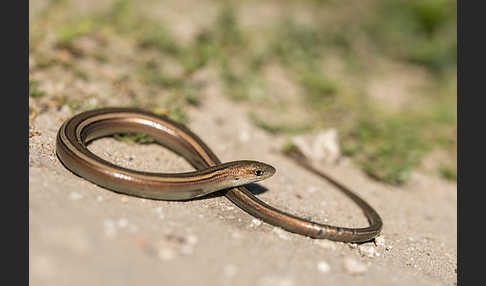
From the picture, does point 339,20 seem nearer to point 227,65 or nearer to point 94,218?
point 227,65

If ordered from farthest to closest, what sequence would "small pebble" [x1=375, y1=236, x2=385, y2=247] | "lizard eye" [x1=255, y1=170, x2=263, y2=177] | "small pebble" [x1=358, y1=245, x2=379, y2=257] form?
"lizard eye" [x1=255, y1=170, x2=263, y2=177] < "small pebble" [x1=375, y1=236, x2=385, y2=247] < "small pebble" [x1=358, y1=245, x2=379, y2=257]

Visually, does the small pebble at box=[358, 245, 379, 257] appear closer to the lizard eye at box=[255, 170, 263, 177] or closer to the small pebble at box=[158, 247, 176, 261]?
the lizard eye at box=[255, 170, 263, 177]

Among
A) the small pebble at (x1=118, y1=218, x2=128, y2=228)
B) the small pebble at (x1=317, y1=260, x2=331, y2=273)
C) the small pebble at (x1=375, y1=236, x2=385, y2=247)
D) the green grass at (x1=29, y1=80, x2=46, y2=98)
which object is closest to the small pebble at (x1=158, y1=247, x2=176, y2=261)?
the small pebble at (x1=118, y1=218, x2=128, y2=228)

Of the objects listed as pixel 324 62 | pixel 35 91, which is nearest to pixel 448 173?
pixel 324 62

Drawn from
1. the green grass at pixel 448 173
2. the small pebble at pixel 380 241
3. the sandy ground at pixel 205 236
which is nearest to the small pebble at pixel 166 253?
the sandy ground at pixel 205 236

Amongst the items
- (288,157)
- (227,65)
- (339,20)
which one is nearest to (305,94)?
(227,65)
